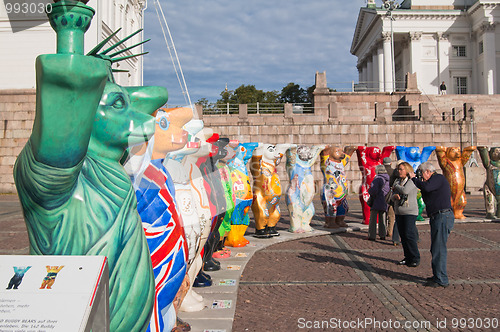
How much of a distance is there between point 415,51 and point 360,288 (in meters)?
42.1

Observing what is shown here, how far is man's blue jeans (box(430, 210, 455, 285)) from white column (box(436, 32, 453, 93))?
4147 cm

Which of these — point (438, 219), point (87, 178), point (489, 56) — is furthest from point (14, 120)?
point (489, 56)

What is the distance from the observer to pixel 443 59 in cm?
4275

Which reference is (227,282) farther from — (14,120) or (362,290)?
(14,120)

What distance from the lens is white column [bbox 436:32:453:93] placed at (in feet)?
140

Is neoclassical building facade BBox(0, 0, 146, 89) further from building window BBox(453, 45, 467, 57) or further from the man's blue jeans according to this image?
building window BBox(453, 45, 467, 57)

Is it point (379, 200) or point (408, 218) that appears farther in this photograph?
point (379, 200)

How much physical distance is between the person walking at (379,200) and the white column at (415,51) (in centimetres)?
3758

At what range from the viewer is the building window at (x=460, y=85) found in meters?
42.9

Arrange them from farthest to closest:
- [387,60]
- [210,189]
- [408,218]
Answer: [387,60] < [408,218] < [210,189]

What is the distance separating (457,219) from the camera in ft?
36.7

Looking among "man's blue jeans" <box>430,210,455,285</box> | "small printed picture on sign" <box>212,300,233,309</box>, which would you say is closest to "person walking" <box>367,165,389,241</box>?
"man's blue jeans" <box>430,210,455,285</box>

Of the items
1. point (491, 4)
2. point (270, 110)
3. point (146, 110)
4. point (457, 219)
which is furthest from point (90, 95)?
point (491, 4)

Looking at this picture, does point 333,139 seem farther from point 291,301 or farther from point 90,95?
point 90,95
